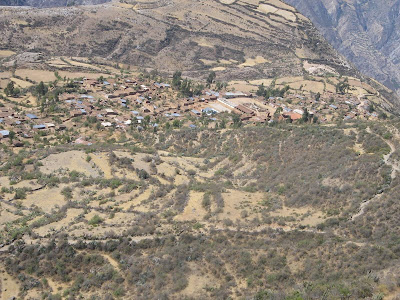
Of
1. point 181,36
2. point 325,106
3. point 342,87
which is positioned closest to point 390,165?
point 325,106

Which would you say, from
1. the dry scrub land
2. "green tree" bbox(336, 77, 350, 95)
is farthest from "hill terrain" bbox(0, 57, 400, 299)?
"green tree" bbox(336, 77, 350, 95)

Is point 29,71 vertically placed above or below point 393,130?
below

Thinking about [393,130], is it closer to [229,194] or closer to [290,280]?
[229,194]

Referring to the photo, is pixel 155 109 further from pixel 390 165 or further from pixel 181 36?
pixel 181 36

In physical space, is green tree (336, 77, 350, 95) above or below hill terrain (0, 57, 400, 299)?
below

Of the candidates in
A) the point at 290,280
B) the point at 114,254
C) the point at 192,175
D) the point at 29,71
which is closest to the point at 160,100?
the point at 29,71

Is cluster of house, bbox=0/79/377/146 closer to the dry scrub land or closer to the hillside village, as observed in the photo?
the hillside village

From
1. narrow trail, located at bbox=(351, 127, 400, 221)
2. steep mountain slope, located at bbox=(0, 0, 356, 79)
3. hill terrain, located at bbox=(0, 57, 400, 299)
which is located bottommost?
steep mountain slope, located at bbox=(0, 0, 356, 79)
